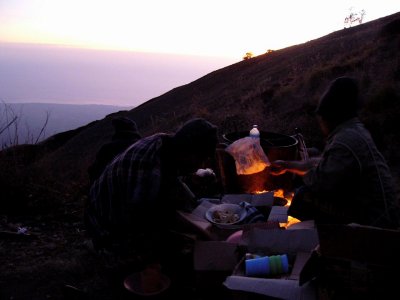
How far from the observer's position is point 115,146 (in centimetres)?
435

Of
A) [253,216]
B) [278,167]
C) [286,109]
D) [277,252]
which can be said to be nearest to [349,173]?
[277,252]

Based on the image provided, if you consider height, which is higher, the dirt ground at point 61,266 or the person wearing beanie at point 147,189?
the person wearing beanie at point 147,189

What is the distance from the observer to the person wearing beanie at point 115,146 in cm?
424

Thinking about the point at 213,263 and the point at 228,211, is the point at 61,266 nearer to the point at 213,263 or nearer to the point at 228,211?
the point at 228,211

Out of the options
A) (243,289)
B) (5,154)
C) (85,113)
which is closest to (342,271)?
(243,289)

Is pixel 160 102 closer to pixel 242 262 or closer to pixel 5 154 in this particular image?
pixel 5 154

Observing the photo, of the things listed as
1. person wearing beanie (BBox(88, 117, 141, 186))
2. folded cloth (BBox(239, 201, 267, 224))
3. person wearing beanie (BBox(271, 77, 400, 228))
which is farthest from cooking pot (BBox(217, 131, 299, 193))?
person wearing beanie (BBox(271, 77, 400, 228))

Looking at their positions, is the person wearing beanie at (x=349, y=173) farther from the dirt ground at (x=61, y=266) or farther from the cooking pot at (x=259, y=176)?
the cooking pot at (x=259, y=176)

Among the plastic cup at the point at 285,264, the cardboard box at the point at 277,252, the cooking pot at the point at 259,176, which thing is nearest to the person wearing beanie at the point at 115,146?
the cooking pot at the point at 259,176

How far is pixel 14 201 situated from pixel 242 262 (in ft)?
12.1

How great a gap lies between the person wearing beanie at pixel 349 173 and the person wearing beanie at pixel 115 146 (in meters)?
1.86

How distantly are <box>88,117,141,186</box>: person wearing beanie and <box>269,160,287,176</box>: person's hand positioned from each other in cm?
141

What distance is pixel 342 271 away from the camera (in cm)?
234

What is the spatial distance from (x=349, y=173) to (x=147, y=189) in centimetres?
138
